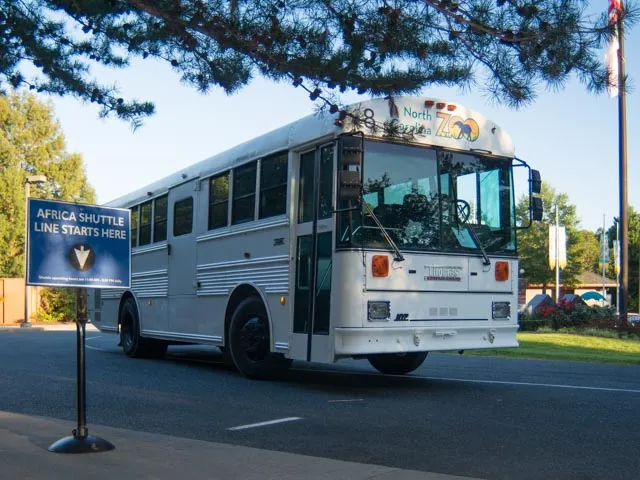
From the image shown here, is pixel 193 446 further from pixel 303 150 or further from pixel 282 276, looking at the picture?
pixel 303 150

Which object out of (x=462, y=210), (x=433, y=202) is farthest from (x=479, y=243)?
(x=433, y=202)

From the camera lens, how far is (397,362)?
11875 millimetres

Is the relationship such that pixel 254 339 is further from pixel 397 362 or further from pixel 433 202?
pixel 433 202

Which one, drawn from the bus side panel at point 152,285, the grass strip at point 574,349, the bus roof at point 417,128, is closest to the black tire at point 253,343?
the bus roof at point 417,128

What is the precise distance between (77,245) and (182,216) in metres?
7.59

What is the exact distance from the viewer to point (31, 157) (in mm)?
40281

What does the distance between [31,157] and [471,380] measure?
34.2 m

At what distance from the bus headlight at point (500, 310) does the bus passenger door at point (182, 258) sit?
493 cm

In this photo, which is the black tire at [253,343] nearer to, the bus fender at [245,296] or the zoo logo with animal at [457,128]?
the bus fender at [245,296]

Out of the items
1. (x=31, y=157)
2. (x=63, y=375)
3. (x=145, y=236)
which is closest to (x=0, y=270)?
(x=31, y=157)

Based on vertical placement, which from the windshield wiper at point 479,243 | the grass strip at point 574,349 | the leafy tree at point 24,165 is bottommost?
the grass strip at point 574,349

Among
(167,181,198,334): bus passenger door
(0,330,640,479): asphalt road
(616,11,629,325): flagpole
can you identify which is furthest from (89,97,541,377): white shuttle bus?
(616,11,629,325): flagpole

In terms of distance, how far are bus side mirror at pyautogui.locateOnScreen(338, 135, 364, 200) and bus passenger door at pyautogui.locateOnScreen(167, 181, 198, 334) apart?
4755 millimetres

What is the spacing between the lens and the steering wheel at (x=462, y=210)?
986cm
